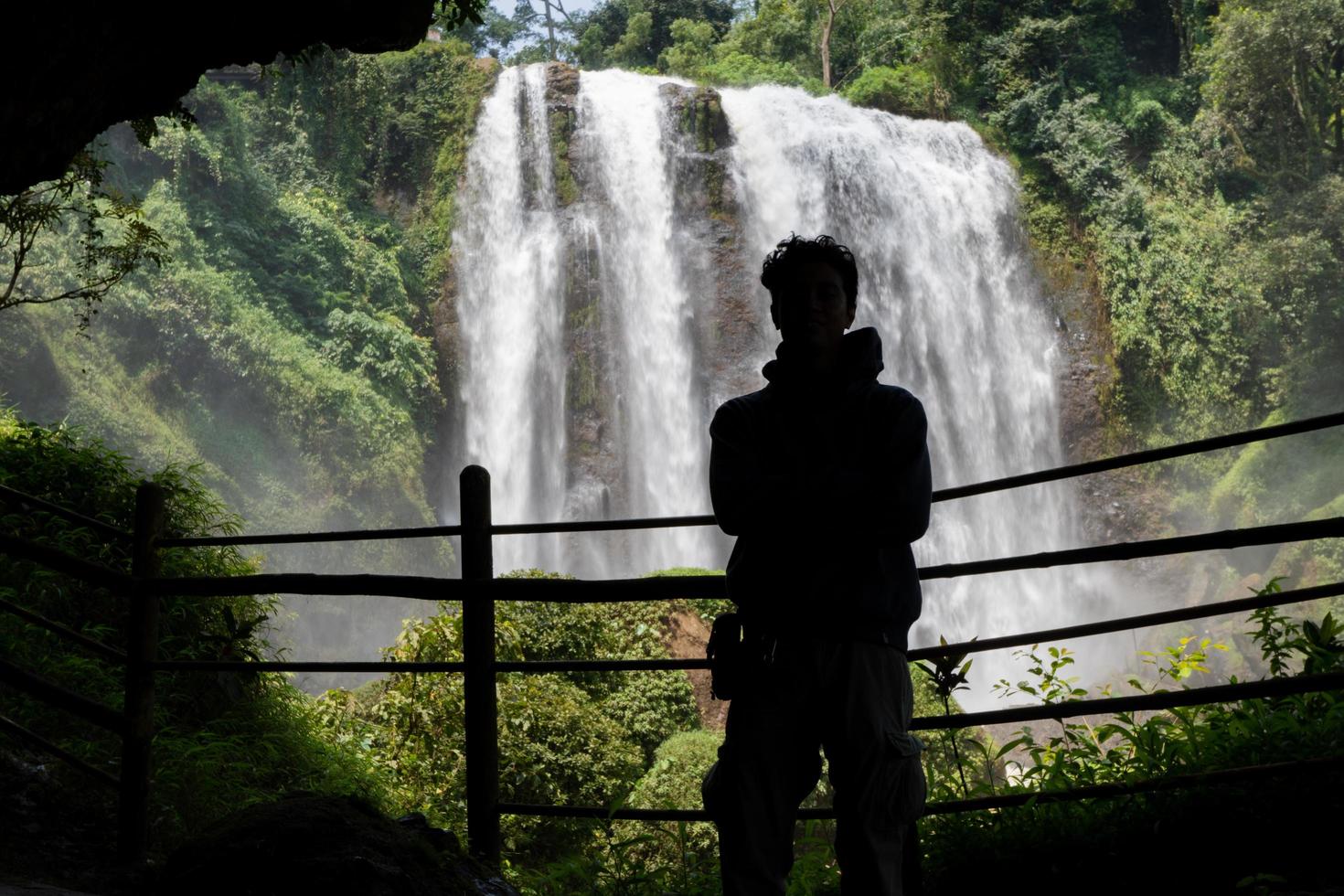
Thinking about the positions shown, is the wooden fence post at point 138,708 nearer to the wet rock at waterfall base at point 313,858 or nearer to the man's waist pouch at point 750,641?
the wet rock at waterfall base at point 313,858

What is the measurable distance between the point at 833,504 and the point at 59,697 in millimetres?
2777

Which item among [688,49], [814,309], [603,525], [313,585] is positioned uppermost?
[688,49]

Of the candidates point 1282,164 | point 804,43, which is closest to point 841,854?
point 1282,164

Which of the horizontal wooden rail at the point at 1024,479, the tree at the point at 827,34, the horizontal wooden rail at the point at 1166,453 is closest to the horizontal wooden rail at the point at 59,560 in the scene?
the horizontal wooden rail at the point at 1024,479

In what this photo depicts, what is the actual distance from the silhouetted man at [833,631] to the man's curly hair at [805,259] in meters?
0.13

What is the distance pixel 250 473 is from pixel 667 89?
358 inches

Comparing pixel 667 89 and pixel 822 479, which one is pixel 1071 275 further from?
pixel 822 479

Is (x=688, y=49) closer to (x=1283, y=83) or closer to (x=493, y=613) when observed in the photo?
(x=1283, y=83)

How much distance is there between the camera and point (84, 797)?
415 centimetres

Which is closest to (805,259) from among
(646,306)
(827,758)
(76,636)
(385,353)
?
(827,758)

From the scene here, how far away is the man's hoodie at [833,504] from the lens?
1907 millimetres

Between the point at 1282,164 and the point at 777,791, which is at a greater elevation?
the point at 1282,164

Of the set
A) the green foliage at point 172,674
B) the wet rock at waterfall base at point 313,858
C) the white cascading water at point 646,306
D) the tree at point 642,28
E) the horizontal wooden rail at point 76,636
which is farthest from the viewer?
the tree at point 642,28

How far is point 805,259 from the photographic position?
6.74 ft
